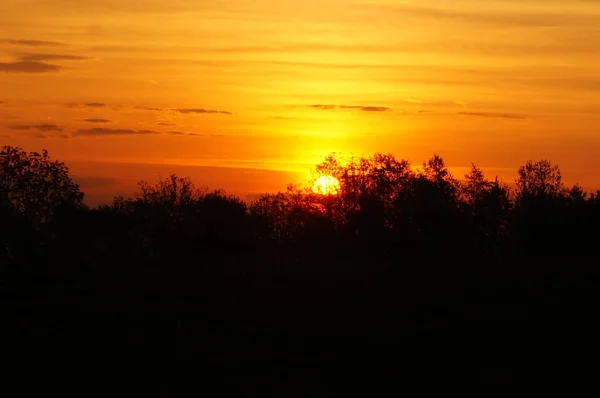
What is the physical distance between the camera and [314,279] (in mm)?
75562

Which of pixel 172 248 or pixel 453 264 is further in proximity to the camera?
pixel 172 248

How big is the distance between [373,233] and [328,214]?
25.6ft

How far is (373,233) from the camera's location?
89875mm

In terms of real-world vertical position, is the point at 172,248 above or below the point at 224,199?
below

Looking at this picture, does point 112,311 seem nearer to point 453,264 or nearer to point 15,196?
point 453,264

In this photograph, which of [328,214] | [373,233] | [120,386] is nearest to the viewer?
[120,386]

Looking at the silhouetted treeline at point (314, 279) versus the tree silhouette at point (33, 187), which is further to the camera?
the tree silhouette at point (33, 187)

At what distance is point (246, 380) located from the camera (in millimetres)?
44250

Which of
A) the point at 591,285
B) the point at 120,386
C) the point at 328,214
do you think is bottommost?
the point at 120,386

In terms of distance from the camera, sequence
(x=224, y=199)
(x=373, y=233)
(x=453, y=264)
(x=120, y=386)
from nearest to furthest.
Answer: (x=120, y=386)
(x=453, y=264)
(x=373, y=233)
(x=224, y=199)

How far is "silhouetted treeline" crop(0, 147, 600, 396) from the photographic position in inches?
1921

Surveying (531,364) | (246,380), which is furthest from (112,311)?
(531,364)

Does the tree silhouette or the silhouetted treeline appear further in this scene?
the tree silhouette

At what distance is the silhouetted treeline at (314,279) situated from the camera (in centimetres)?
4878
